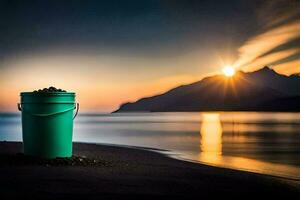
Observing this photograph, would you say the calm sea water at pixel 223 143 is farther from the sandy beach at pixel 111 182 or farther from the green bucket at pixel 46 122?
the green bucket at pixel 46 122

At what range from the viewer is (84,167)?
9.20 metres

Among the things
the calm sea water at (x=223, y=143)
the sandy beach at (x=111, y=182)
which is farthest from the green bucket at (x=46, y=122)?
the calm sea water at (x=223, y=143)

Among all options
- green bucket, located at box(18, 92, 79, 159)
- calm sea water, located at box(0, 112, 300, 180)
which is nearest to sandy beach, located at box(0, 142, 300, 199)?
green bucket, located at box(18, 92, 79, 159)

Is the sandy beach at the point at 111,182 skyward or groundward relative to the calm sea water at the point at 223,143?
skyward

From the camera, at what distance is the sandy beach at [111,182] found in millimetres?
6480

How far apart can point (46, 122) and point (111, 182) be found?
279 centimetres

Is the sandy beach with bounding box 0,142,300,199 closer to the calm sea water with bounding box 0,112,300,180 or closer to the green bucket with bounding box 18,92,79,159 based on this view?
the green bucket with bounding box 18,92,79,159

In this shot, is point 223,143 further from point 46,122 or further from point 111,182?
point 111,182

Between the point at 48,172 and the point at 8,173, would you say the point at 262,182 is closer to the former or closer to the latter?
the point at 48,172

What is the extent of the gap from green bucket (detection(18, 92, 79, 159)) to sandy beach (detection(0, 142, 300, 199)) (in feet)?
1.01

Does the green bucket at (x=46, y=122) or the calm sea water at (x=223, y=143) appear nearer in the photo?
the green bucket at (x=46, y=122)

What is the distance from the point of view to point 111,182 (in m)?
7.39

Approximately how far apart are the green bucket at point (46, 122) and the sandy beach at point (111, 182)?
1.01 ft

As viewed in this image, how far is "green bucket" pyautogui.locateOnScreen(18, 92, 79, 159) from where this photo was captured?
9.51 meters
